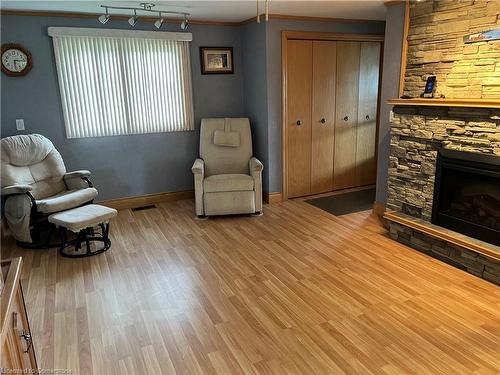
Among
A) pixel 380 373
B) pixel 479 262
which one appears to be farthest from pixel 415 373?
pixel 479 262

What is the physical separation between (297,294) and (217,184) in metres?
1.81

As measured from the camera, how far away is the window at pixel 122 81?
4.07 meters

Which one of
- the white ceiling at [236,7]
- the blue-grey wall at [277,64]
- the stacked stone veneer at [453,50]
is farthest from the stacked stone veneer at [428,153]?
the blue-grey wall at [277,64]

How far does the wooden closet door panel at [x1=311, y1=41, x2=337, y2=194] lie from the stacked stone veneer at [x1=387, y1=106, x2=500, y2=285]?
1.42 meters

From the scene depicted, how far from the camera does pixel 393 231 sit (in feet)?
11.6

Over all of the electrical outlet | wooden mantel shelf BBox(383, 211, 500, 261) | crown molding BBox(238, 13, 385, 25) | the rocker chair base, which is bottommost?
the rocker chair base

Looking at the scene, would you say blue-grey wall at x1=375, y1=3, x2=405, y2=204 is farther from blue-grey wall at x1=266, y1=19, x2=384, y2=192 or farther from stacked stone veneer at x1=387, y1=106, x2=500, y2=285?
blue-grey wall at x1=266, y1=19, x2=384, y2=192

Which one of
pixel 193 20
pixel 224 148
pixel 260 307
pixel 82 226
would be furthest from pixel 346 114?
pixel 82 226

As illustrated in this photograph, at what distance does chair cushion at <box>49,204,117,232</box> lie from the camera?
10.6 ft

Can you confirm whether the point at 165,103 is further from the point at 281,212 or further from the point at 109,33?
the point at 281,212

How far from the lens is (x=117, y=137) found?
4.47 m

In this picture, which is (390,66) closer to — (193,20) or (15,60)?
(193,20)

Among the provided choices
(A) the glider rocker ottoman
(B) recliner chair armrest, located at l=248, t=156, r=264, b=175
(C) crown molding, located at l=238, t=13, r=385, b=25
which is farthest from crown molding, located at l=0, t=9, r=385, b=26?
(A) the glider rocker ottoman

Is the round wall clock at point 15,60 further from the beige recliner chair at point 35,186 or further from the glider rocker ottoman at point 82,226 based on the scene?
the glider rocker ottoman at point 82,226
